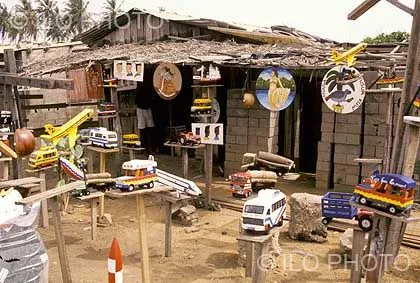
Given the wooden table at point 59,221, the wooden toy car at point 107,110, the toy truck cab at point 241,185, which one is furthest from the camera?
the wooden toy car at point 107,110

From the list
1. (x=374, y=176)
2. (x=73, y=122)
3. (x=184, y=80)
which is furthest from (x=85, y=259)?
(x=184, y=80)

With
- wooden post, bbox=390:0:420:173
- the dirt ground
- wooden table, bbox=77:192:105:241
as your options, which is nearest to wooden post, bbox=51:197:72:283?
the dirt ground

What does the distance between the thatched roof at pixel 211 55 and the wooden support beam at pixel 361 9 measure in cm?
384

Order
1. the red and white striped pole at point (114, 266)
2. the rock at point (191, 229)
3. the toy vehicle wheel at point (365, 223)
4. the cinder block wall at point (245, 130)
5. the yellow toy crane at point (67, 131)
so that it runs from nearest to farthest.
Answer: the red and white striped pole at point (114, 266), the toy vehicle wheel at point (365, 223), the yellow toy crane at point (67, 131), the rock at point (191, 229), the cinder block wall at point (245, 130)

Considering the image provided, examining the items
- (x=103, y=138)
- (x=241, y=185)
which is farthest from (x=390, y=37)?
(x=241, y=185)

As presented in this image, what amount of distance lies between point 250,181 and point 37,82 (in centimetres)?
→ 390

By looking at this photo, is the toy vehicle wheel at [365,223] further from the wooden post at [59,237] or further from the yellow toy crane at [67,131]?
the yellow toy crane at [67,131]

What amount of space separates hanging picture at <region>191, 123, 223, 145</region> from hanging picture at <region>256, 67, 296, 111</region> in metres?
1.04

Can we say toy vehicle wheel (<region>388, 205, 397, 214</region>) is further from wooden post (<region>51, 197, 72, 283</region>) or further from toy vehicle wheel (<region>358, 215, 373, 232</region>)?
wooden post (<region>51, 197, 72, 283</region>)

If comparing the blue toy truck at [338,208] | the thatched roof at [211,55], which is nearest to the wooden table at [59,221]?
the blue toy truck at [338,208]

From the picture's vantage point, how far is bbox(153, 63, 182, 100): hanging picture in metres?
9.66

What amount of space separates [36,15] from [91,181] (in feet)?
115

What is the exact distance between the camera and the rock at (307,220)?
7340mm

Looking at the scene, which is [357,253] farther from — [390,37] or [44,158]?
[390,37]
